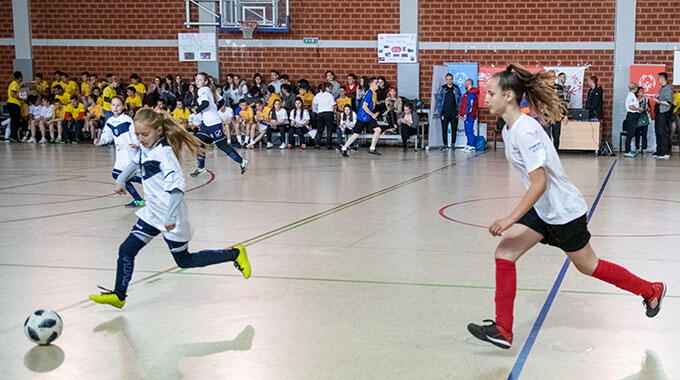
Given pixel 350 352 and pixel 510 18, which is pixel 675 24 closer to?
pixel 510 18

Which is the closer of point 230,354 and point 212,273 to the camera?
point 230,354

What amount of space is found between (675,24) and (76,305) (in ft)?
62.6

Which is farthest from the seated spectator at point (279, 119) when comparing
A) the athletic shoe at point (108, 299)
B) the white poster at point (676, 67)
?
the athletic shoe at point (108, 299)

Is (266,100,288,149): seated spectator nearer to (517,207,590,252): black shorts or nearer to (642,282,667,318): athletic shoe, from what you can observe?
(642,282,667,318): athletic shoe

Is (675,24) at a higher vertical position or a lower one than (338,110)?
higher

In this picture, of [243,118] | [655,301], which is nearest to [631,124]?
[243,118]

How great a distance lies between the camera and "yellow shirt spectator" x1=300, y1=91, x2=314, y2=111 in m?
21.1

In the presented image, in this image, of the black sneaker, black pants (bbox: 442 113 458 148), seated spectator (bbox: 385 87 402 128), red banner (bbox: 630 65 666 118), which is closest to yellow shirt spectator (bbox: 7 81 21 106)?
seated spectator (bbox: 385 87 402 128)

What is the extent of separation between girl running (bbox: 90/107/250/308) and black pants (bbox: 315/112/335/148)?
1528cm

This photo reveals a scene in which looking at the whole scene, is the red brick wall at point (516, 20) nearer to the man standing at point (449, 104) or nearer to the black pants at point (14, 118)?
the man standing at point (449, 104)

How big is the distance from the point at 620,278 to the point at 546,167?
89cm

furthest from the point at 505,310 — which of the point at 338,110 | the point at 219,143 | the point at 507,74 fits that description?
the point at 338,110

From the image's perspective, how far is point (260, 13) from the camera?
22.0 metres

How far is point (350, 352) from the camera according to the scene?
13.7ft
